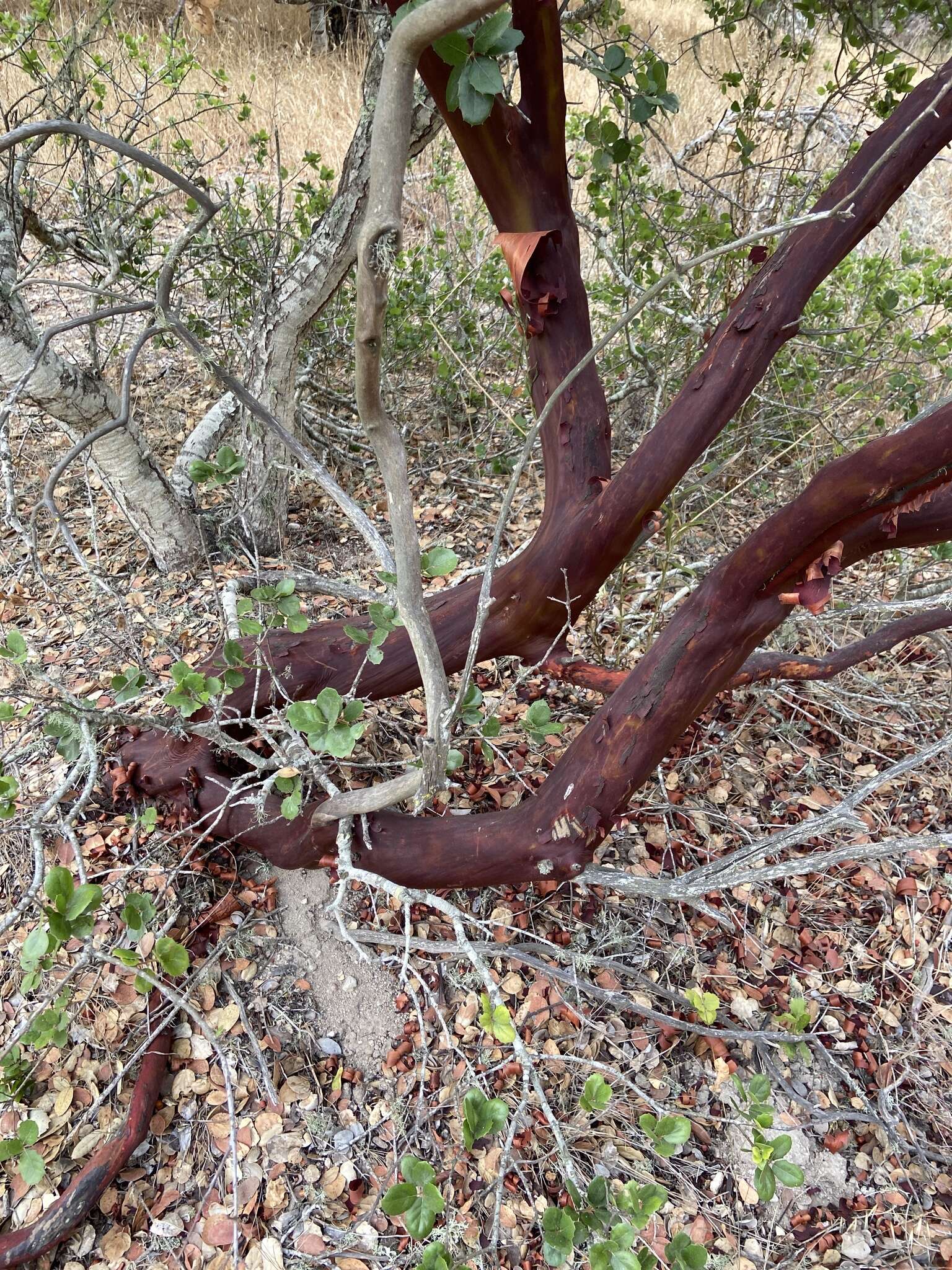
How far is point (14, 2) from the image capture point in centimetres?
707

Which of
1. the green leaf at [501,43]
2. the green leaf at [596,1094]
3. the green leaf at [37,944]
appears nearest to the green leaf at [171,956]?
the green leaf at [37,944]

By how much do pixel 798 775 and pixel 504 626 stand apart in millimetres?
1244

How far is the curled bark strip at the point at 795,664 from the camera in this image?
194cm

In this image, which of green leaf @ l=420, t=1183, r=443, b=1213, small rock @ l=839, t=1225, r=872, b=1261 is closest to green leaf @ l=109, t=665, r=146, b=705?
green leaf @ l=420, t=1183, r=443, b=1213

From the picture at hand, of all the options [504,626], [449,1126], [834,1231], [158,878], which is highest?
[504,626]

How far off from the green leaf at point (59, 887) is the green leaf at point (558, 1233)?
806 millimetres

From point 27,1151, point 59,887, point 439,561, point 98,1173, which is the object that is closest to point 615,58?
point 439,561

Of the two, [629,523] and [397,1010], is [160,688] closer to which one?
[397,1010]

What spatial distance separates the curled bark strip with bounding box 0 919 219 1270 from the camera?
4.63ft

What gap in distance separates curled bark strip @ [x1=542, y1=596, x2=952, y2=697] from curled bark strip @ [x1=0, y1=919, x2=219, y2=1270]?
1259 mm

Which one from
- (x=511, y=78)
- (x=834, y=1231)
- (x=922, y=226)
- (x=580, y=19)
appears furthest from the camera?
(x=922, y=226)

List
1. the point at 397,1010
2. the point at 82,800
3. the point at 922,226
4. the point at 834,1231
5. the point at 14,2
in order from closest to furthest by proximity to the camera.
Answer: the point at 82,800, the point at 834,1231, the point at 397,1010, the point at 922,226, the point at 14,2

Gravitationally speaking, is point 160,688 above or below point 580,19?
below

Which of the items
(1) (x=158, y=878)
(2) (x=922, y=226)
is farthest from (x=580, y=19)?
(2) (x=922, y=226)
